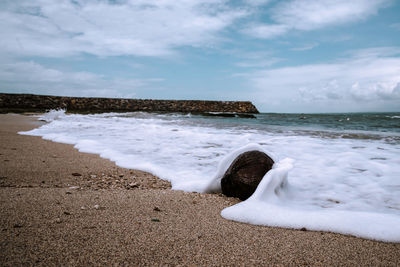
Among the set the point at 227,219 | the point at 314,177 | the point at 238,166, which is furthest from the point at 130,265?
the point at 314,177

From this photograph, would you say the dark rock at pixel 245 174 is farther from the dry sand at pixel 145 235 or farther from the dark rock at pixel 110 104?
the dark rock at pixel 110 104

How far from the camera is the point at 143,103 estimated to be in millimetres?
28875

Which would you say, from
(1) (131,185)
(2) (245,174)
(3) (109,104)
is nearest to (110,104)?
(3) (109,104)

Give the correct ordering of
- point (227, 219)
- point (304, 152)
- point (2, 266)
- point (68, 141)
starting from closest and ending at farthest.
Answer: point (2, 266) < point (227, 219) < point (304, 152) < point (68, 141)

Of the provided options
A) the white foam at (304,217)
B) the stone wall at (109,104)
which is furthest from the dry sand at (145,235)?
the stone wall at (109,104)

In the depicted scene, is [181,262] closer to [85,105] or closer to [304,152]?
[304,152]

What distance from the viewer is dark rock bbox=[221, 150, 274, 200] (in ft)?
7.20

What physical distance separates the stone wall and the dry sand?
830 inches

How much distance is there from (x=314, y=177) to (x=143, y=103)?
2727cm

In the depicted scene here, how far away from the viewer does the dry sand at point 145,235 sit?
1.23 meters

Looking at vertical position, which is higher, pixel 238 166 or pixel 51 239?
pixel 238 166

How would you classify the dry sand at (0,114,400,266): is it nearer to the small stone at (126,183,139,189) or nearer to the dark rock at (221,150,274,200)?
the dark rock at (221,150,274,200)

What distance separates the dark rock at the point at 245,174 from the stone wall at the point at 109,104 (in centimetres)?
2141

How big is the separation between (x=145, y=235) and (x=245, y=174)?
1.06 metres
